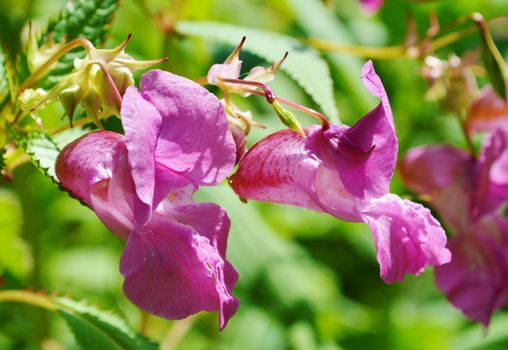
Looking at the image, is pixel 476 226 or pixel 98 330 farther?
pixel 476 226

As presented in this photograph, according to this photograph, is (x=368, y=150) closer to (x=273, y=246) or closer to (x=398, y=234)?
(x=398, y=234)

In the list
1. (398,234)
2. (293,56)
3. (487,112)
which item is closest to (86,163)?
(398,234)

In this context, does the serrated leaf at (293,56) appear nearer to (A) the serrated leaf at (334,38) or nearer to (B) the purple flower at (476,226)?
(B) the purple flower at (476,226)

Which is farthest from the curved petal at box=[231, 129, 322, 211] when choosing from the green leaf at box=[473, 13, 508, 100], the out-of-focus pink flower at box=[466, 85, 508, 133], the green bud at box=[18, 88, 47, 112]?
the out-of-focus pink flower at box=[466, 85, 508, 133]

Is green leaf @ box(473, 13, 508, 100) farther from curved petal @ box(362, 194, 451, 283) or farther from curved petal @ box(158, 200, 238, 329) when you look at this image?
curved petal @ box(158, 200, 238, 329)

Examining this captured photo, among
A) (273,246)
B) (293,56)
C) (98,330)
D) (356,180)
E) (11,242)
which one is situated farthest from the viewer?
(273,246)

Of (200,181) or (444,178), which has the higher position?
(200,181)

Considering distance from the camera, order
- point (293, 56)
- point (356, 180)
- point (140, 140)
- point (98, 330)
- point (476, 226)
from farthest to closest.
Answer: point (476, 226) → point (293, 56) → point (98, 330) → point (356, 180) → point (140, 140)
